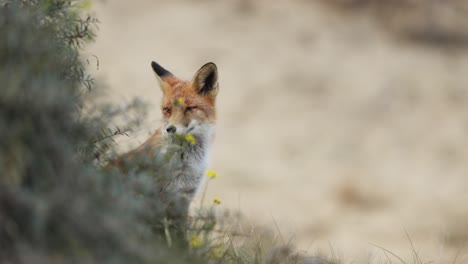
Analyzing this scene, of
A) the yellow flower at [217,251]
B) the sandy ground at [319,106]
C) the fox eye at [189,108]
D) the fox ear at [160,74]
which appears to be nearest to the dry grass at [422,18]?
the sandy ground at [319,106]

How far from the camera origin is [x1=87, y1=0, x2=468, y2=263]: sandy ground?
1298 centimetres

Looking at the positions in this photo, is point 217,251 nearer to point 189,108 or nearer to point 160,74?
point 189,108

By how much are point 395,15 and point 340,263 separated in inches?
468

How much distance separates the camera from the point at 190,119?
552cm

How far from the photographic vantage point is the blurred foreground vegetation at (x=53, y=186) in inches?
115

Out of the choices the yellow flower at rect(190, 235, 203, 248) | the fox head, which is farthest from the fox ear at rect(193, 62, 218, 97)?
the yellow flower at rect(190, 235, 203, 248)

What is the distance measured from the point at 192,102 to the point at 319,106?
9.93m

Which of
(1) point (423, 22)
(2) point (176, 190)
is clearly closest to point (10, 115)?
(2) point (176, 190)

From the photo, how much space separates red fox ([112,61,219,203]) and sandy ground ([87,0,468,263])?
6.62 metres

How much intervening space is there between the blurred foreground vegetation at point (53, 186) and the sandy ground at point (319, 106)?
28.0 ft

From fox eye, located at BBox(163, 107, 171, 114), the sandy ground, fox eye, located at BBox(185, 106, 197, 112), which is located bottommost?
fox eye, located at BBox(185, 106, 197, 112)

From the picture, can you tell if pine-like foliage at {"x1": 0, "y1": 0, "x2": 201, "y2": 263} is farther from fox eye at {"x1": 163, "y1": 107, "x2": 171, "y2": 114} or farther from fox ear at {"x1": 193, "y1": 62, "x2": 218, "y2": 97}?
fox ear at {"x1": 193, "y1": 62, "x2": 218, "y2": 97}

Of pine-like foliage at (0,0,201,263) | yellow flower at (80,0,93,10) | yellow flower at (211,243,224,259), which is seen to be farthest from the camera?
yellow flower at (80,0,93,10)

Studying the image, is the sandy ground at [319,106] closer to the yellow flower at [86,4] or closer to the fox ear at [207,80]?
the fox ear at [207,80]
